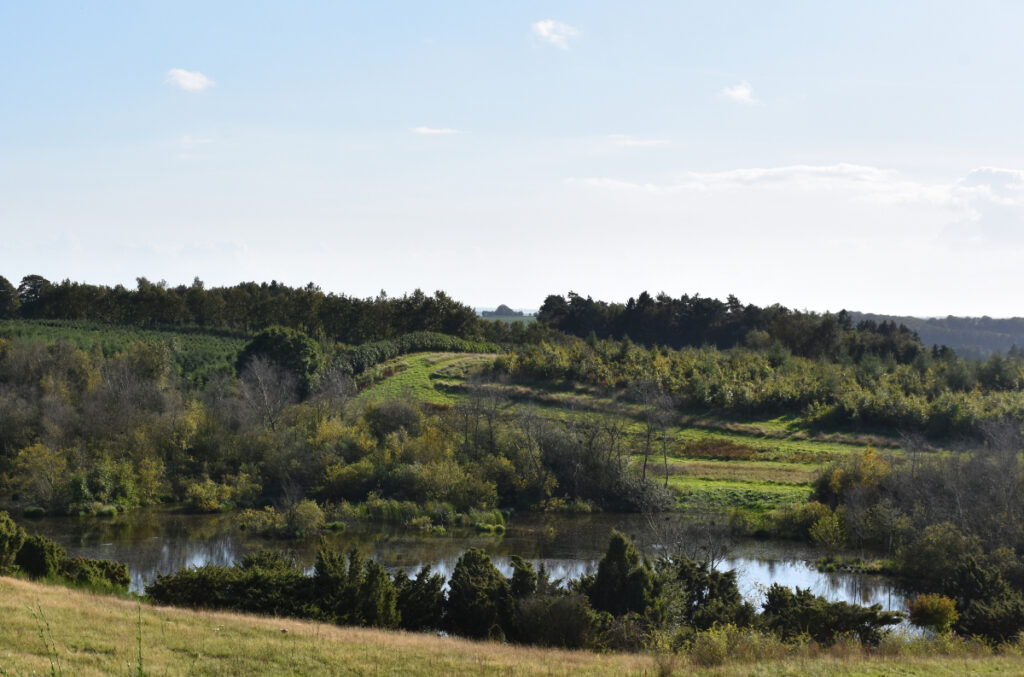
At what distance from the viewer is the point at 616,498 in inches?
1655

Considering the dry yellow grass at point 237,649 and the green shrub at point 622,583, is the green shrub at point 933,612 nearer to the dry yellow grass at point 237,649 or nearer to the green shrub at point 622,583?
the green shrub at point 622,583

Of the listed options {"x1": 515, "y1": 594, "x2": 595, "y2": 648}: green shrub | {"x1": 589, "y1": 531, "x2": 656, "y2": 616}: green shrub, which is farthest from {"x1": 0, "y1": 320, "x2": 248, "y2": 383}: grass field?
{"x1": 515, "y1": 594, "x2": 595, "y2": 648}: green shrub

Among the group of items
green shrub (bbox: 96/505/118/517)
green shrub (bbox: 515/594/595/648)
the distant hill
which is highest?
the distant hill

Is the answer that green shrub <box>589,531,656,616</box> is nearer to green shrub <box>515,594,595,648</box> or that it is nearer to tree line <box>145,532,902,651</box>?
tree line <box>145,532,902,651</box>

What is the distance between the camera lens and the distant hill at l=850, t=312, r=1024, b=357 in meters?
135

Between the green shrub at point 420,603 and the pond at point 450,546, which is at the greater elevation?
the green shrub at point 420,603

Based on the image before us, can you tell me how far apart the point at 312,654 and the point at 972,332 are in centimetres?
15283

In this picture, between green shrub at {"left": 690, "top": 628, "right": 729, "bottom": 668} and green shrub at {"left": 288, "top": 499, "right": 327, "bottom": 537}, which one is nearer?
green shrub at {"left": 690, "top": 628, "right": 729, "bottom": 668}

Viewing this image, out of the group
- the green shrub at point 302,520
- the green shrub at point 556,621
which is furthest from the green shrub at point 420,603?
the green shrub at point 302,520

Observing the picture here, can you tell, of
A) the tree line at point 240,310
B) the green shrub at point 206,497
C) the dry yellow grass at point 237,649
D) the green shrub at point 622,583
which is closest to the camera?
the dry yellow grass at point 237,649

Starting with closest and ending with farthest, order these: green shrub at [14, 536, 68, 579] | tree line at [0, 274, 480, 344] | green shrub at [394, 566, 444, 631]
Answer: green shrub at [394, 566, 444, 631] → green shrub at [14, 536, 68, 579] → tree line at [0, 274, 480, 344]

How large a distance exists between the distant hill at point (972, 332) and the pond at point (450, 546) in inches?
4241

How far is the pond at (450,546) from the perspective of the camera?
29.8m

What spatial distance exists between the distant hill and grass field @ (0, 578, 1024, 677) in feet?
411
